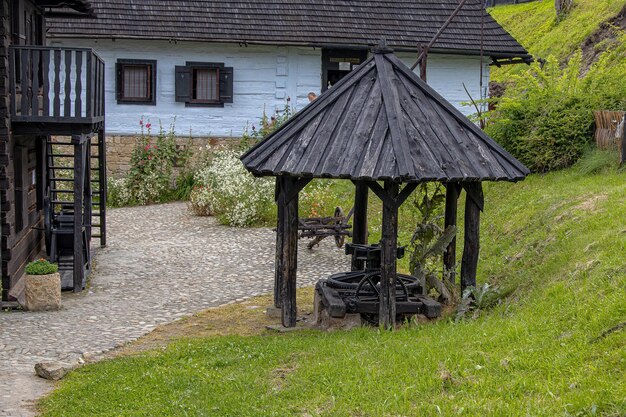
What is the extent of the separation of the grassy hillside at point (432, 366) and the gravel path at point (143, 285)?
0.87 m

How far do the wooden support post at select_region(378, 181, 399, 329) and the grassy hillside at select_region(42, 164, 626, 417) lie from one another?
0.94 feet

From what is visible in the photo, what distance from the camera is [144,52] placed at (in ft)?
74.3

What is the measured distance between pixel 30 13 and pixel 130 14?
27.1 ft

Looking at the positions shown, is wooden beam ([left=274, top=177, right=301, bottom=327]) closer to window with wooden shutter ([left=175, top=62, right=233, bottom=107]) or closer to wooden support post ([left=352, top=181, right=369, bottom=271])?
wooden support post ([left=352, top=181, right=369, bottom=271])

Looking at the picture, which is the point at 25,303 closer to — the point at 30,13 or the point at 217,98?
the point at 30,13

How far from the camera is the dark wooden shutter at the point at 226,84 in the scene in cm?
2283

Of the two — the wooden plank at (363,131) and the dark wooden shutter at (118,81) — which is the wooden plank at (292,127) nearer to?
the wooden plank at (363,131)

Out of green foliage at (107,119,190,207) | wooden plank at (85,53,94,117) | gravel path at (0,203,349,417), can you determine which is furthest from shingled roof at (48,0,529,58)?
wooden plank at (85,53,94,117)

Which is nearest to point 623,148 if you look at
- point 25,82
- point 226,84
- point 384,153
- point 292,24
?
point 384,153

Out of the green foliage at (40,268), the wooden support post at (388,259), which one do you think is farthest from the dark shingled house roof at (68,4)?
the wooden support post at (388,259)

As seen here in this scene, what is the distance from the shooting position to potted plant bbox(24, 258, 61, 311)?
36.7 ft

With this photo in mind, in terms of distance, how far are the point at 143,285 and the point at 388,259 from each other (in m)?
5.03

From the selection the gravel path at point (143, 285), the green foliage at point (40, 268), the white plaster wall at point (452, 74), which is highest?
the white plaster wall at point (452, 74)

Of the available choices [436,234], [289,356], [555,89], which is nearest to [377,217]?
[555,89]
